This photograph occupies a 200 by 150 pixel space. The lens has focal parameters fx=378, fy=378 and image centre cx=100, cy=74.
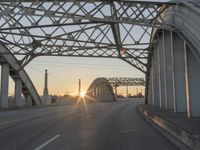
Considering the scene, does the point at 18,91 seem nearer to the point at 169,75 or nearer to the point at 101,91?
the point at 169,75

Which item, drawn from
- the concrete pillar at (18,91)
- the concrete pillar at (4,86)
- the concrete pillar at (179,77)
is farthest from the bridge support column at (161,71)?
the concrete pillar at (18,91)

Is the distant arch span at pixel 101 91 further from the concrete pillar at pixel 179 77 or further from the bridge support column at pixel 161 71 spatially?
the concrete pillar at pixel 179 77

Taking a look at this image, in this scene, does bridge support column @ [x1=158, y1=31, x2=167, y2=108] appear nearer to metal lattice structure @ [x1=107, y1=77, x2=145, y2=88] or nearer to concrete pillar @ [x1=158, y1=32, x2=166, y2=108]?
concrete pillar @ [x1=158, y1=32, x2=166, y2=108]

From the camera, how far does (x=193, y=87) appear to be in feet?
64.2

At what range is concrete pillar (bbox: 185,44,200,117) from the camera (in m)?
19.4

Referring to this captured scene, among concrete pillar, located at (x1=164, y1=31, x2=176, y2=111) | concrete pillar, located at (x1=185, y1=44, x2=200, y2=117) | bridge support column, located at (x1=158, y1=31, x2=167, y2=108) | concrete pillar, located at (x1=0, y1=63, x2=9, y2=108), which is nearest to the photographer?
concrete pillar, located at (x1=185, y1=44, x2=200, y2=117)

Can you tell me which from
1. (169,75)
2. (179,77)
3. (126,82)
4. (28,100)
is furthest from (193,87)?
(126,82)

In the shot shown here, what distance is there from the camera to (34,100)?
58.2 m

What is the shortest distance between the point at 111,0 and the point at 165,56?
761 cm

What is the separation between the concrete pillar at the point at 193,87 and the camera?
19.4m

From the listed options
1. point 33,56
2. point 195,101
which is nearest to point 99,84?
point 33,56

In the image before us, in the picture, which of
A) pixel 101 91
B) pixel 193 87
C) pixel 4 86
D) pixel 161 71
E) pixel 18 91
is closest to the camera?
pixel 193 87

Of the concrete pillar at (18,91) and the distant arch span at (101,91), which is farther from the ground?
the distant arch span at (101,91)

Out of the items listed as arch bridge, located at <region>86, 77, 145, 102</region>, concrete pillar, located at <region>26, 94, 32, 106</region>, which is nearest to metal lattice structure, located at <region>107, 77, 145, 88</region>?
arch bridge, located at <region>86, 77, 145, 102</region>
